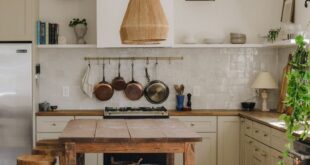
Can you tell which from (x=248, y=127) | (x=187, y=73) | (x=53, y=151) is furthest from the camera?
(x=187, y=73)

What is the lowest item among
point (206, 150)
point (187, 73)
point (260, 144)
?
point (206, 150)

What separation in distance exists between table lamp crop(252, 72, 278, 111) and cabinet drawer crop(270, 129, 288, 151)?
4.74ft

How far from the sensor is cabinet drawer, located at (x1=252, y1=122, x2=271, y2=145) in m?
4.68

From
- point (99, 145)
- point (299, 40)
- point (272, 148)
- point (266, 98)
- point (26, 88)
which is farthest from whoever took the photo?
point (266, 98)

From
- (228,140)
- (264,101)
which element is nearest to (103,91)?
(228,140)

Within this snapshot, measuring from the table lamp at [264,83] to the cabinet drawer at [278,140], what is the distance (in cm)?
144

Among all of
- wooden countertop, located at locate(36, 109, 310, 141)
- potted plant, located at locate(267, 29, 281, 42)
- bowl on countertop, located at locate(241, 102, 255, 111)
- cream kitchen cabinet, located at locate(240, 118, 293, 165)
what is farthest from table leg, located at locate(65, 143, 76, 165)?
potted plant, located at locate(267, 29, 281, 42)

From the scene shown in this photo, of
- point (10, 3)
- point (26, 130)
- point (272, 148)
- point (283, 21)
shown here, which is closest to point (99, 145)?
point (272, 148)

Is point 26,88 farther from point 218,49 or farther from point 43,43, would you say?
point 218,49

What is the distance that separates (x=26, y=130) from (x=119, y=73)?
137 cm

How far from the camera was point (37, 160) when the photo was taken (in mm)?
3920

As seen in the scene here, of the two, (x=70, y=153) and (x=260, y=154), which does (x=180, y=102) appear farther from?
(x=70, y=153)

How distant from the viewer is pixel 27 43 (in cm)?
573

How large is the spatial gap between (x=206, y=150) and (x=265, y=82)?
1.12 meters
